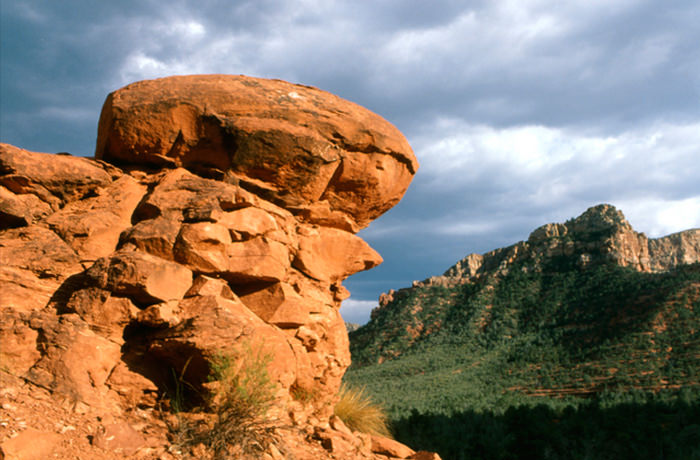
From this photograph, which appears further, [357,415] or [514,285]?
[514,285]

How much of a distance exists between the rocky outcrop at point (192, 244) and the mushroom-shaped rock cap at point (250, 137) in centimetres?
2

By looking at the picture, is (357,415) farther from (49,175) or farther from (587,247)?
(587,247)

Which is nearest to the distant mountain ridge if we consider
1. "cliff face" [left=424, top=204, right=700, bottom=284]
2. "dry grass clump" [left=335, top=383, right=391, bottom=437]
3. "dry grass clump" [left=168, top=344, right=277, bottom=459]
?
"cliff face" [left=424, top=204, right=700, bottom=284]

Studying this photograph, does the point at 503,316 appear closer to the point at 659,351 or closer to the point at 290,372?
→ the point at 659,351

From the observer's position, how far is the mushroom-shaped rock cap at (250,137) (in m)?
7.04

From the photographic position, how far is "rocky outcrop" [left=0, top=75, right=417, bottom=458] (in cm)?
508

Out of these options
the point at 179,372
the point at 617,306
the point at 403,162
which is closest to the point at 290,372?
the point at 179,372

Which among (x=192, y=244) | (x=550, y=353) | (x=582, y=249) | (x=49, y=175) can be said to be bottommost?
(x=192, y=244)

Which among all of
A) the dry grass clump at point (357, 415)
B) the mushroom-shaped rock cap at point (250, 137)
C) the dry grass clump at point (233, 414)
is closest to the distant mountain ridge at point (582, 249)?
the dry grass clump at point (357, 415)

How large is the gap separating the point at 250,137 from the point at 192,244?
1.83 m

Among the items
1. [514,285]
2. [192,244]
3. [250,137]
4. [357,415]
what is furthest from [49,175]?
[514,285]

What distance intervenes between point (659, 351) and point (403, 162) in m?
22.4

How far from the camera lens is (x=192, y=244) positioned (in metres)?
5.81

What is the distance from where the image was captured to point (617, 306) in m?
32.9
